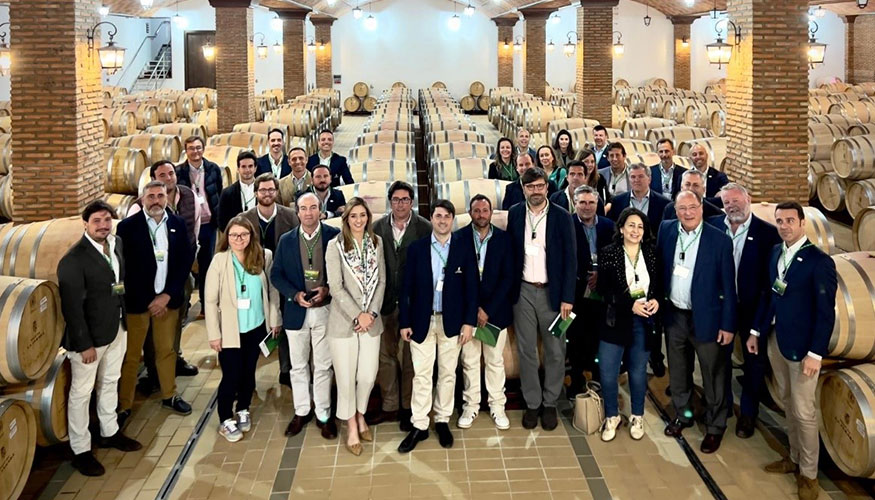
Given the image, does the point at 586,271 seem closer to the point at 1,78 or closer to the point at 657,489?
the point at 657,489

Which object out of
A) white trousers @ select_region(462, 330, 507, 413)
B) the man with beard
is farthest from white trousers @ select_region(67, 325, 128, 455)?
the man with beard

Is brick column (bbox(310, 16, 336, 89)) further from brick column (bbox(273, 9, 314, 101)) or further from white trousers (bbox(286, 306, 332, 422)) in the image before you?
white trousers (bbox(286, 306, 332, 422))

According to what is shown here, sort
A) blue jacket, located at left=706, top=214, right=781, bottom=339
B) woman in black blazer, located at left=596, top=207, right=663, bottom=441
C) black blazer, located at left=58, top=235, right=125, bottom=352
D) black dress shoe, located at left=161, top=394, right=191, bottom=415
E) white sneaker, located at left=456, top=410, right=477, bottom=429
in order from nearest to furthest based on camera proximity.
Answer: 1. black blazer, located at left=58, top=235, right=125, bottom=352
2. woman in black blazer, located at left=596, top=207, right=663, bottom=441
3. blue jacket, located at left=706, top=214, right=781, bottom=339
4. white sneaker, located at left=456, top=410, right=477, bottom=429
5. black dress shoe, located at left=161, top=394, right=191, bottom=415

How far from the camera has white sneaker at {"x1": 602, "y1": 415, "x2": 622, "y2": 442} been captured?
484cm

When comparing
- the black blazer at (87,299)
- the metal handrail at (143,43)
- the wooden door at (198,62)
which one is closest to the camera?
the black blazer at (87,299)

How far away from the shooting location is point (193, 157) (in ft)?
22.7

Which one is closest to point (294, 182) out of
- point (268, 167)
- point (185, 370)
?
point (268, 167)

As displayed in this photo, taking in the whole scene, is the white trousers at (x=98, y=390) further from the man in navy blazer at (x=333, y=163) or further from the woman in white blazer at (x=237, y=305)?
the man in navy blazer at (x=333, y=163)

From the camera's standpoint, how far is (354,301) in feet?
15.0

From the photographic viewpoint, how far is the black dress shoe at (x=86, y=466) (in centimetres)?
443

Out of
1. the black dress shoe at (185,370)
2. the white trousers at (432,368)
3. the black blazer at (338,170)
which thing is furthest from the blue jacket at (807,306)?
the black blazer at (338,170)

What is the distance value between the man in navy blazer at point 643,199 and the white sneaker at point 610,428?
5.43ft

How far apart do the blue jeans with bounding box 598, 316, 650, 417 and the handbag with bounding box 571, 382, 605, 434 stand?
6 centimetres

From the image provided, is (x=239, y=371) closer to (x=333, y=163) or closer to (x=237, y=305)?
(x=237, y=305)
